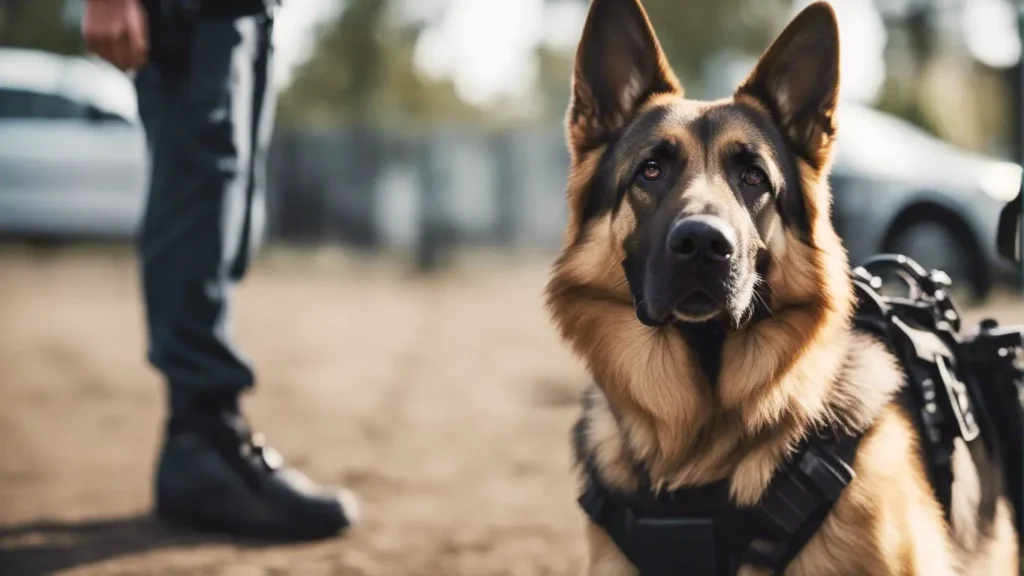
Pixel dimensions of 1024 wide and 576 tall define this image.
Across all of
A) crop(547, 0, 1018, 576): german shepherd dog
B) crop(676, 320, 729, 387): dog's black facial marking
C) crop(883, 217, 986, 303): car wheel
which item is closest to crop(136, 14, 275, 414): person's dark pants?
crop(547, 0, 1018, 576): german shepherd dog

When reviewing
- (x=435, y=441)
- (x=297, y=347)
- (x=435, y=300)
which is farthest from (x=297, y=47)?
(x=435, y=441)

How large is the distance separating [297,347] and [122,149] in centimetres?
711

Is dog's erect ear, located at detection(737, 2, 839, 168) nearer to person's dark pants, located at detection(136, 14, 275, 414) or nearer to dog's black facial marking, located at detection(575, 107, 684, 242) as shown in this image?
dog's black facial marking, located at detection(575, 107, 684, 242)

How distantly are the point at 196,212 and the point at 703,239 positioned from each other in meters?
1.77

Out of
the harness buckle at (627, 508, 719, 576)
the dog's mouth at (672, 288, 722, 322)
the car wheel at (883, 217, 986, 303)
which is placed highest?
the dog's mouth at (672, 288, 722, 322)

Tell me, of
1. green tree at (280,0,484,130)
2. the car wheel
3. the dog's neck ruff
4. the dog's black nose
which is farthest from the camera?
green tree at (280,0,484,130)

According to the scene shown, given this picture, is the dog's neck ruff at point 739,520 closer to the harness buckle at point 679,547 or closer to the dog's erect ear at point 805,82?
the harness buckle at point 679,547

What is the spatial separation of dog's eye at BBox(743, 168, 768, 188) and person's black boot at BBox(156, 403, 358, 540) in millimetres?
1764

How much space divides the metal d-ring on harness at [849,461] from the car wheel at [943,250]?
618cm

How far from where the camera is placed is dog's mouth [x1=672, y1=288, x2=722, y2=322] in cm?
239

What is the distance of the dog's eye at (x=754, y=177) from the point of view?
2.64 meters

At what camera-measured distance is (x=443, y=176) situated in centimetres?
1977

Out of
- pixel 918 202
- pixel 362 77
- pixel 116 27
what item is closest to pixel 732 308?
pixel 116 27

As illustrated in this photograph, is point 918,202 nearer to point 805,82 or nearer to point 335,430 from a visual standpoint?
point 335,430
